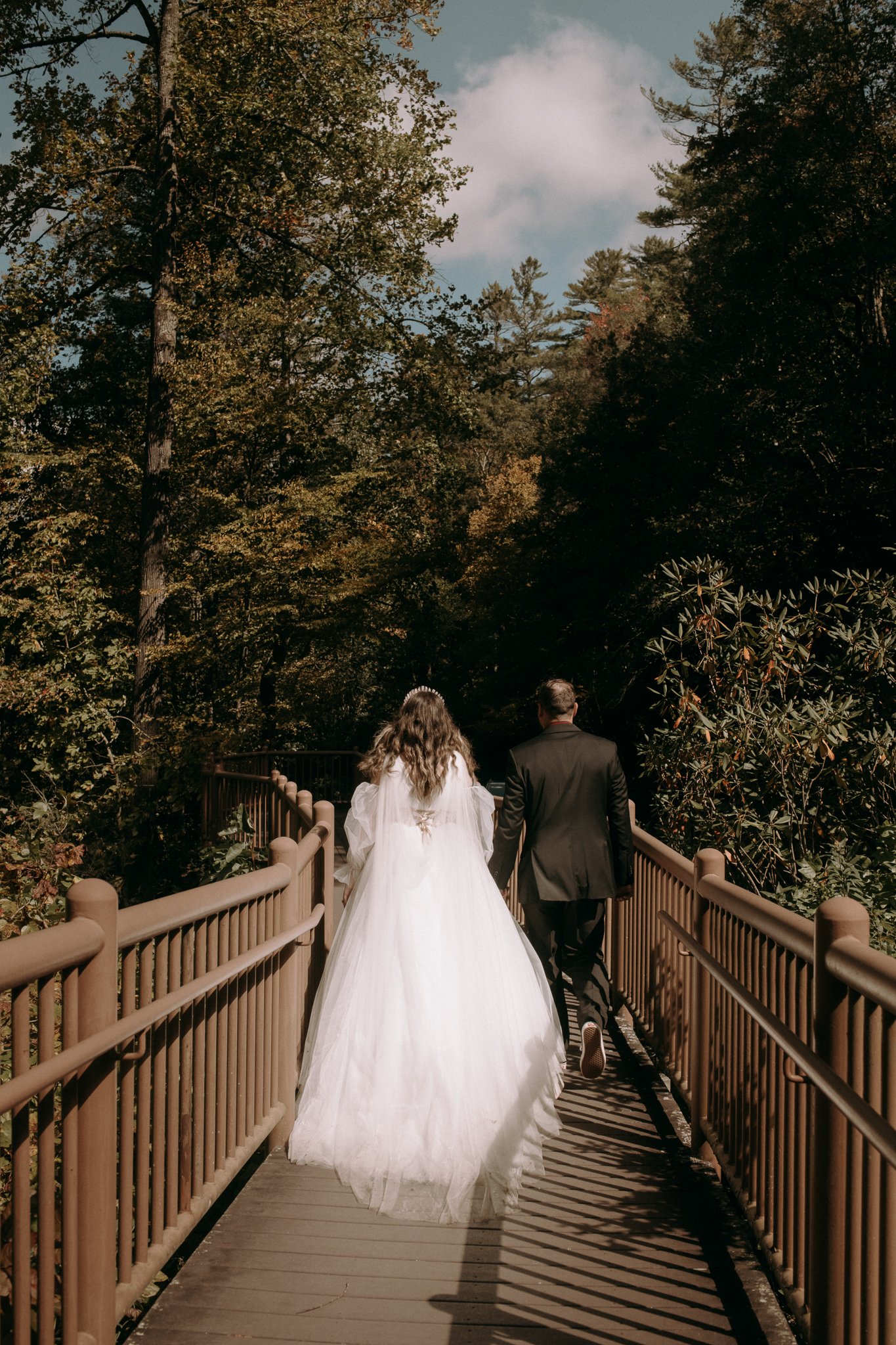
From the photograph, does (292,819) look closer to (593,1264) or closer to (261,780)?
(261,780)

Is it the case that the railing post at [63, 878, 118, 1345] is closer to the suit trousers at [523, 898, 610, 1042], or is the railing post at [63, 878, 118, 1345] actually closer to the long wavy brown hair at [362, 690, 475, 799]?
the long wavy brown hair at [362, 690, 475, 799]

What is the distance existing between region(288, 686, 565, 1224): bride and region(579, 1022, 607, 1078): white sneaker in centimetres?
24

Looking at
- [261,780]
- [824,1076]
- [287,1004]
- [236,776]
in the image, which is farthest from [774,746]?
[236,776]

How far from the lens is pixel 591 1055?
540cm

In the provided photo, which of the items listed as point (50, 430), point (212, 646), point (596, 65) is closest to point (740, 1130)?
point (596, 65)

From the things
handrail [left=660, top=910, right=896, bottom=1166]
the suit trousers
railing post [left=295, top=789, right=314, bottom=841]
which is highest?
railing post [left=295, top=789, right=314, bottom=841]

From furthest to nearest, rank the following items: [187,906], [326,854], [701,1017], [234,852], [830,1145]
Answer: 1. [234,852]
2. [326,854]
3. [701,1017]
4. [187,906]
5. [830,1145]

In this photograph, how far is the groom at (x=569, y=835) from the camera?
5.53m

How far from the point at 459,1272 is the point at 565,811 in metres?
2.47

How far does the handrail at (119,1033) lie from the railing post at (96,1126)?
0.05m

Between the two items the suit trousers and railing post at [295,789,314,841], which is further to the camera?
railing post at [295,789,314,841]

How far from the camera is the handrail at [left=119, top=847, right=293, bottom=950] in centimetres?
269

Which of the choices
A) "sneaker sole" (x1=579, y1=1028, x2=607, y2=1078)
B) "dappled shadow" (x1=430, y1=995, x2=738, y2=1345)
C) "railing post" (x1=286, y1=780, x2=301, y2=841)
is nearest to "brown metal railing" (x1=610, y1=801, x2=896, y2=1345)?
"dappled shadow" (x1=430, y1=995, x2=738, y2=1345)

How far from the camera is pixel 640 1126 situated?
195 inches
